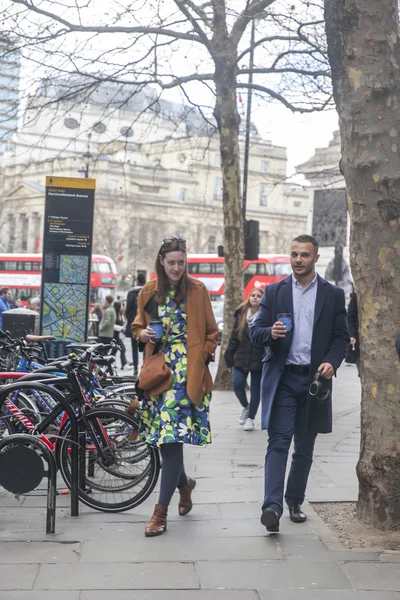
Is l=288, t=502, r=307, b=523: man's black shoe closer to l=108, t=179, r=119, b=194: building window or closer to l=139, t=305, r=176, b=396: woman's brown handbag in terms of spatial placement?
l=139, t=305, r=176, b=396: woman's brown handbag

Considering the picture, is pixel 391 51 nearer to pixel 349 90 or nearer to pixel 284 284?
pixel 349 90

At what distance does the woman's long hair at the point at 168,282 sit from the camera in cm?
620

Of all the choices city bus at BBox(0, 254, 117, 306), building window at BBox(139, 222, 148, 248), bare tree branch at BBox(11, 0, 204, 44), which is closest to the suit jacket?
bare tree branch at BBox(11, 0, 204, 44)

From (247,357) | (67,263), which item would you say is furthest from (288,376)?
(67,263)

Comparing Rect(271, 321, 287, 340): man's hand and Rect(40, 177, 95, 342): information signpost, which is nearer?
Rect(271, 321, 287, 340): man's hand

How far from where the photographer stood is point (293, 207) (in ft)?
369

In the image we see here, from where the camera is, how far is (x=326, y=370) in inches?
236

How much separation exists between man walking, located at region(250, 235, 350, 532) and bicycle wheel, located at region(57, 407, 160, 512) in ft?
2.96

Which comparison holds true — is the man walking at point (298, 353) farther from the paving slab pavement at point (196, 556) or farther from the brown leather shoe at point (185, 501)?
the brown leather shoe at point (185, 501)

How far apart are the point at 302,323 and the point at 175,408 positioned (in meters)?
0.95

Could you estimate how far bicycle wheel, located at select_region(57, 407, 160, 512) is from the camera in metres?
6.64

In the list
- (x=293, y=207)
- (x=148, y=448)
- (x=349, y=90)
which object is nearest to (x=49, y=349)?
(x=148, y=448)

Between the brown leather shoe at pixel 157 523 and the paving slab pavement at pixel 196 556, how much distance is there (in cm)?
5

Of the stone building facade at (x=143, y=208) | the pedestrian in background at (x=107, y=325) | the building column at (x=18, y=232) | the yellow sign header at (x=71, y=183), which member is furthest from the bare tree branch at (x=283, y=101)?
the building column at (x=18, y=232)
